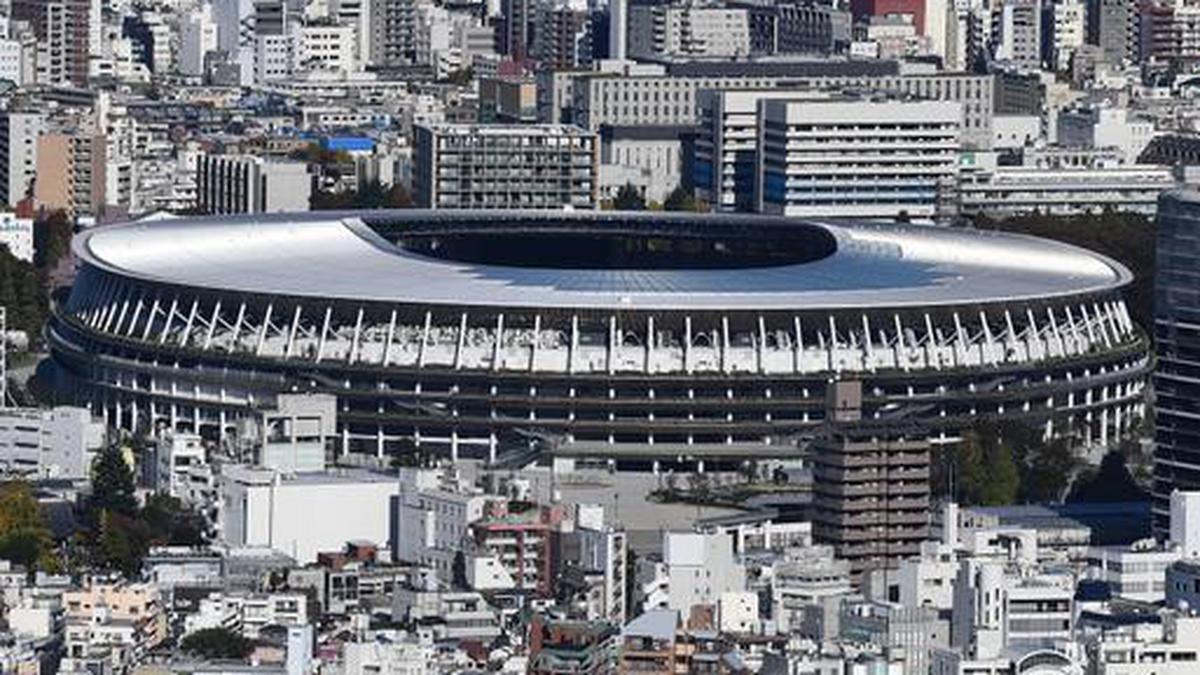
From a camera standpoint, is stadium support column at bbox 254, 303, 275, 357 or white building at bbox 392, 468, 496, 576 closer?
white building at bbox 392, 468, 496, 576

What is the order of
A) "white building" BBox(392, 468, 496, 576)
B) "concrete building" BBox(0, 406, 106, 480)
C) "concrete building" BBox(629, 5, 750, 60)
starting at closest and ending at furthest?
"white building" BBox(392, 468, 496, 576), "concrete building" BBox(0, 406, 106, 480), "concrete building" BBox(629, 5, 750, 60)

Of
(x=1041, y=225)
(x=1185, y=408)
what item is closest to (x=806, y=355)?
(x=1185, y=408)

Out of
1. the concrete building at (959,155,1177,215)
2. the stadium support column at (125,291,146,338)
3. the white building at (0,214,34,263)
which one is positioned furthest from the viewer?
the concrete building at (959,155,1177,215)

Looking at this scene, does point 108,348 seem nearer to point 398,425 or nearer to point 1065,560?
point 398,425

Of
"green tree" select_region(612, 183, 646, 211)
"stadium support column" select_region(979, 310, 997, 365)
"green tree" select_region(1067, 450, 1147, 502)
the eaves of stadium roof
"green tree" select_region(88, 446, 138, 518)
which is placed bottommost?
"green tree" select_region(612, 183, 646, 211)

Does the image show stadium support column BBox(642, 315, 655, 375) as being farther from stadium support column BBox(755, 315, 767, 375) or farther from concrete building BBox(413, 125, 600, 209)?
concrete building BBox(413, 125, 600, 209)

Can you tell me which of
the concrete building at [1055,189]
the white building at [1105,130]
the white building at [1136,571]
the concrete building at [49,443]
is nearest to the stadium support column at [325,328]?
the concrete building at [49,443]

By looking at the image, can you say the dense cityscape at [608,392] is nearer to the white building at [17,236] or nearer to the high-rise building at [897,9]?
the white building at [17,236]

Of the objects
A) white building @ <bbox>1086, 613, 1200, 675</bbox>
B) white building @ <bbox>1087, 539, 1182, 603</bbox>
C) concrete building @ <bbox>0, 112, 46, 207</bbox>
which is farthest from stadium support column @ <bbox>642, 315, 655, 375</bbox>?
concrete building @ <bbox>0, 112, 46, 207</bbox>
